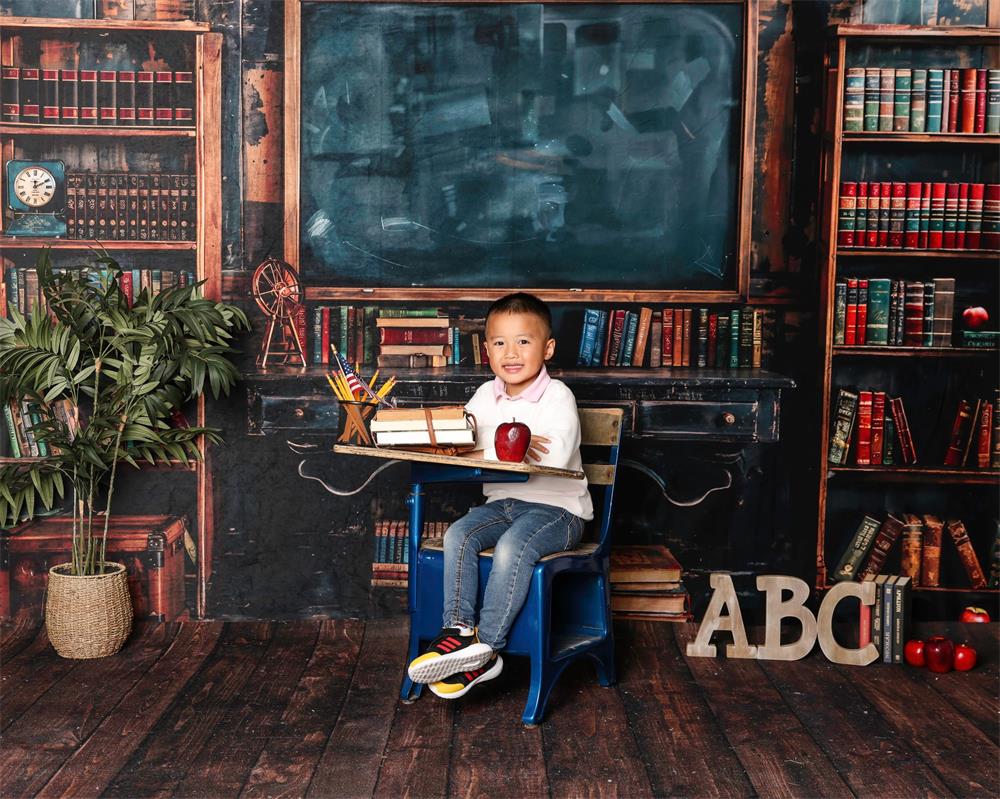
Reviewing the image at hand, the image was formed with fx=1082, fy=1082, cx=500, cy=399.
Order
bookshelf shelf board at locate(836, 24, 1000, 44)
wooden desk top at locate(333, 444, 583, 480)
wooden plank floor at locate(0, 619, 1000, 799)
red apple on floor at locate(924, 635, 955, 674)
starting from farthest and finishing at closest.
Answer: bookshelf shelf board at locate(836, 24, 1000, 44), red apple on floor at locate(924, 635, 955, 674), wooden desk top at locate(333, 444, 583, 480), wooden plank floor at locate(0, 619, 1000, 799)

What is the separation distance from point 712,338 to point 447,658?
1.61m

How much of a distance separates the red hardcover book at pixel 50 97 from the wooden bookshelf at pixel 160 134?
0.03 meters

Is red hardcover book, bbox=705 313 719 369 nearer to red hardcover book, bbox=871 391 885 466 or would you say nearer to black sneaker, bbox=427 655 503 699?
red hardcover book, bbox=871 391 885 466

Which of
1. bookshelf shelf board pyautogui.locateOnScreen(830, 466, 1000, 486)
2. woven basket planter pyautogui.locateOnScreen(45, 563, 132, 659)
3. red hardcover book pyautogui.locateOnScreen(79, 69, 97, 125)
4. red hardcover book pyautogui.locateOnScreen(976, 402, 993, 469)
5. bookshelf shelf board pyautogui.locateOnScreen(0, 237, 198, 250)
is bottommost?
woven basket planter pyautogui.locateOnScreen(45, 563, 132, 659)

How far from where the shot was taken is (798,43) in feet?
12.1

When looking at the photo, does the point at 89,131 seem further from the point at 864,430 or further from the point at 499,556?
the point at 864,430

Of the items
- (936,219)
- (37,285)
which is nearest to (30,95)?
(37,285)

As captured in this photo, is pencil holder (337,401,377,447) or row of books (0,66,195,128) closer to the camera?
pencil holder (337,401,377,447)

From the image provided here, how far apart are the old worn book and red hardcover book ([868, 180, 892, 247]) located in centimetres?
131

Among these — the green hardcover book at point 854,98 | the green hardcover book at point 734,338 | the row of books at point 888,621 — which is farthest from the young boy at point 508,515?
the green hardcover book at point 854,98

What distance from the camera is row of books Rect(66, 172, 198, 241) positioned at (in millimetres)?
3680

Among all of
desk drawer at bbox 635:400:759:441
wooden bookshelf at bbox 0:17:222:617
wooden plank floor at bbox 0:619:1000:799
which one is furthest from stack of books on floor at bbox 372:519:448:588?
desk drawer at bbox 635:400:759:441

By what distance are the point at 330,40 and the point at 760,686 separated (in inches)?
98.8

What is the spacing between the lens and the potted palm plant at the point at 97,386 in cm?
341
